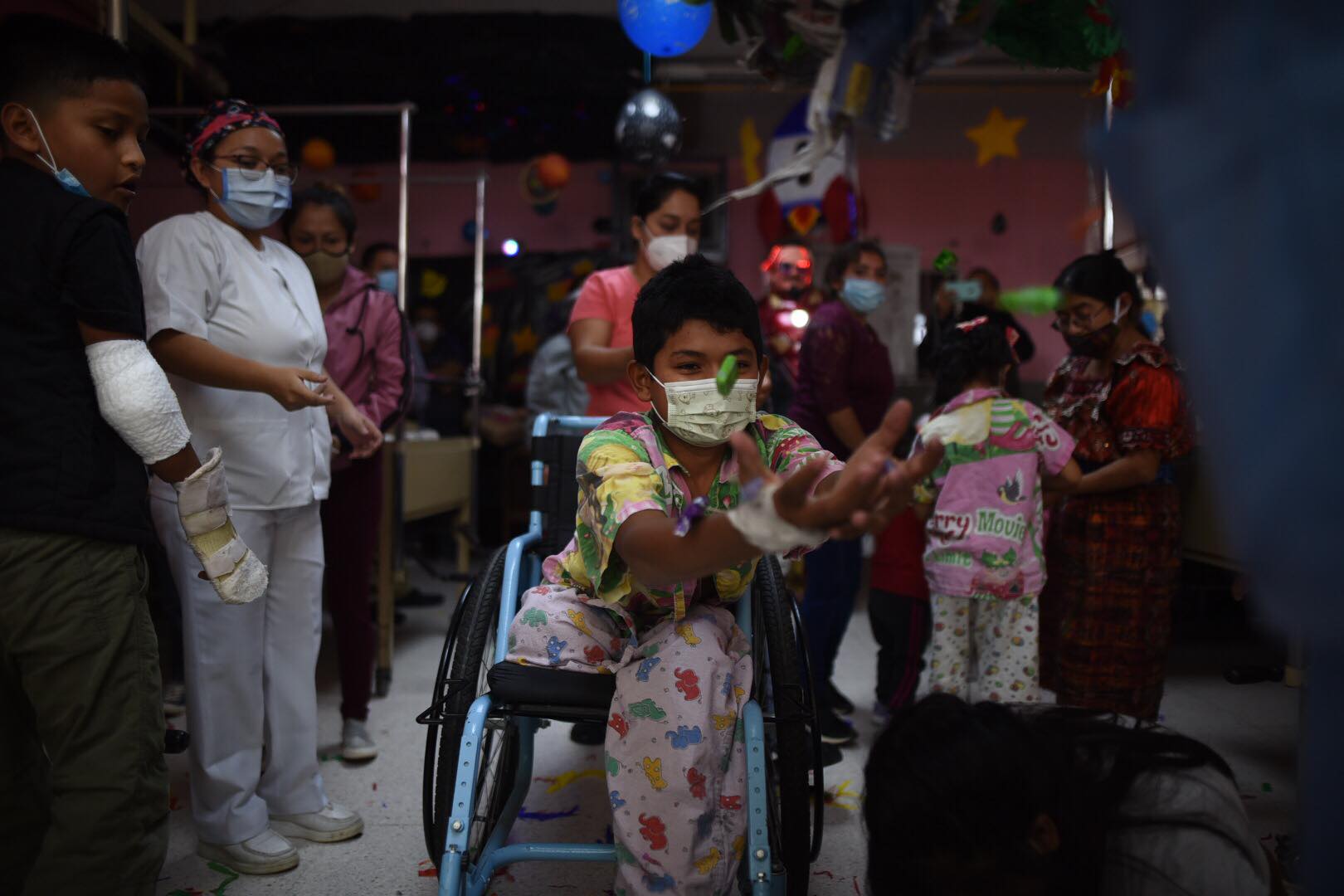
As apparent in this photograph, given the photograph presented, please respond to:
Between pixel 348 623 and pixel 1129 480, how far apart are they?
1948mm

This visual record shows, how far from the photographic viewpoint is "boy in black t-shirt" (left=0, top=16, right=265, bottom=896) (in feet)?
4.11

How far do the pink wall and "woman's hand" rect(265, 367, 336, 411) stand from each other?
5293 mm

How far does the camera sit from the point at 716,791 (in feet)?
4.29

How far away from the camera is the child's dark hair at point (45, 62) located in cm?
130

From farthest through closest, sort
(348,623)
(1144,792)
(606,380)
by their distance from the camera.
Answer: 1. (348,623)
2. (606,380)
3. (1144,792)

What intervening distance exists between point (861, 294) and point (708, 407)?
58.4 inches

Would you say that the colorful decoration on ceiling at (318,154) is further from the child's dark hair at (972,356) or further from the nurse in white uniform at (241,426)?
the child's dark hair at (972,356)

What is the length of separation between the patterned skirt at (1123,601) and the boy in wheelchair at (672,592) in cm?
122

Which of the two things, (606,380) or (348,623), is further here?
(348,623)

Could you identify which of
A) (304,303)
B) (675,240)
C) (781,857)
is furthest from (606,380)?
(781,857)

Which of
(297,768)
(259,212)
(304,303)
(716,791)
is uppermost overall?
(259,212)

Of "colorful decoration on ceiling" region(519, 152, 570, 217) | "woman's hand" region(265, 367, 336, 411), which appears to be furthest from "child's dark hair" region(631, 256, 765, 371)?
"colorful decoration on ceiling" region(519, 152, 570, 217)

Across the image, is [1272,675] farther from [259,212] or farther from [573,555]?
[259,212]

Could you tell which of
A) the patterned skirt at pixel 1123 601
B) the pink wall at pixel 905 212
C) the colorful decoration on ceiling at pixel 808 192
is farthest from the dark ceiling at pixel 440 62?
Answer: the patterned skirt at pixel 1123 601
